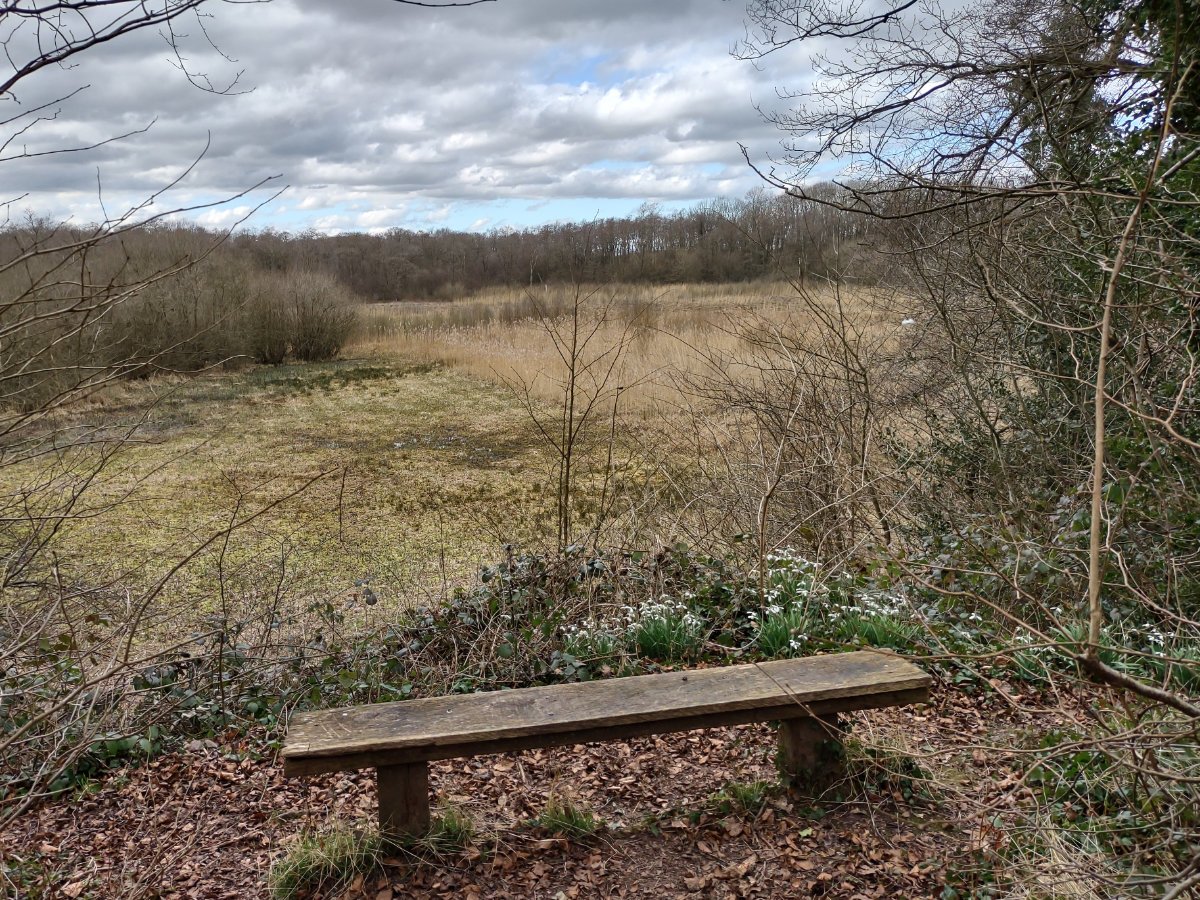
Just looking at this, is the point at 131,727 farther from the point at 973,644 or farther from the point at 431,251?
the point at 431,251

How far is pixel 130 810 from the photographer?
132 inches

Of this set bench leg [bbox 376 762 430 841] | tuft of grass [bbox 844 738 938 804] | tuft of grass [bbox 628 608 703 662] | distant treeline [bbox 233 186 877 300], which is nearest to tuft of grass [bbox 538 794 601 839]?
bench leg [bbox 376 762 430 841]

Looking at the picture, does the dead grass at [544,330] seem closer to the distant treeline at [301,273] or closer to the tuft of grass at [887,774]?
the distant treeline at [301,273]

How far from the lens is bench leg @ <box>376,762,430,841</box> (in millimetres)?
→ 2768

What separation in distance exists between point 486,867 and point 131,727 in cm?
195

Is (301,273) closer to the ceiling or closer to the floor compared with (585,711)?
closer to the ceiling

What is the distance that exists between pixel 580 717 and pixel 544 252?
60.4ft

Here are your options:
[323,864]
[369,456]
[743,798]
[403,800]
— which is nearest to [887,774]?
[743,798]

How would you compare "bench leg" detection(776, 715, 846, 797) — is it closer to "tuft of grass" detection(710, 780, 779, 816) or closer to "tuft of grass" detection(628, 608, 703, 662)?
"tuft of grass" detection(710, 780, 779, 816)

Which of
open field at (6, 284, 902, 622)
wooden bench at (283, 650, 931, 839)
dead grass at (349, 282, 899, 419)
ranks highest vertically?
dead grass at (349, 282, 899, 419)

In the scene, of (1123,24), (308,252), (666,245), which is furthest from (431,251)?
(1123,24)

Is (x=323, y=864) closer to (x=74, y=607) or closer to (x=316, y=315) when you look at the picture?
(x=74, y=607)

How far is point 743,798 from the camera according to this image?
3.04m

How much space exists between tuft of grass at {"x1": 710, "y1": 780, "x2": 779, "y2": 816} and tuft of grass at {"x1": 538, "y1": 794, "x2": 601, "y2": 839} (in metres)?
0.42
